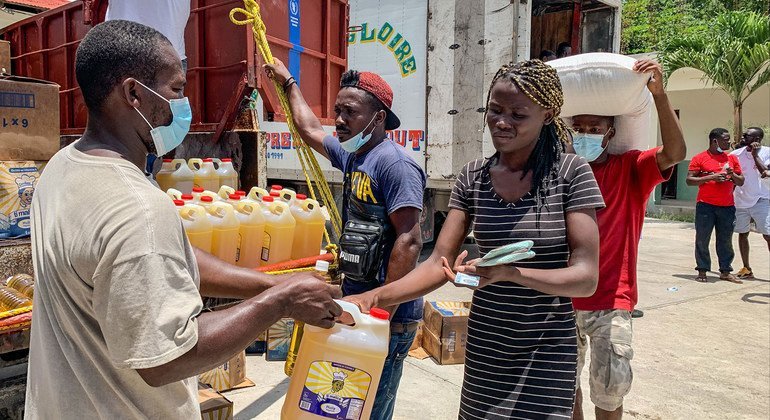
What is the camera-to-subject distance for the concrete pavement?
12.7 ft

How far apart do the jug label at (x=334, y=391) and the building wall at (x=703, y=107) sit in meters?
14.9

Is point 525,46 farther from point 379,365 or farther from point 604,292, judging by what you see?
point 379,365

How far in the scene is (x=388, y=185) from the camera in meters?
2.56

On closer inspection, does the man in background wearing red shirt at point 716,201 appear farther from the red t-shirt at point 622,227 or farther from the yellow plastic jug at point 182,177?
the yellow plastic jug at point 182,177

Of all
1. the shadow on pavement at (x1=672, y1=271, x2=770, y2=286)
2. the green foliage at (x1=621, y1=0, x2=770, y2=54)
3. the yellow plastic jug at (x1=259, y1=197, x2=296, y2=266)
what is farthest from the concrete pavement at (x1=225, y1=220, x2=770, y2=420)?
the green foliage at (x1=621, y1=0, x2=770, y2=54)

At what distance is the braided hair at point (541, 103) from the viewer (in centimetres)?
204

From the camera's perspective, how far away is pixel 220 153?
4164 mm

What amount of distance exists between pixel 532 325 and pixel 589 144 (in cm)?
124

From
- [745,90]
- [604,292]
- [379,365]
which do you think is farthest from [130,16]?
[745,90]

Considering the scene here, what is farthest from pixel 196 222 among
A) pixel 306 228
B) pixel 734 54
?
pixel 734 54

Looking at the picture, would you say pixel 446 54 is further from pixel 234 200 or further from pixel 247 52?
pixel 234 200

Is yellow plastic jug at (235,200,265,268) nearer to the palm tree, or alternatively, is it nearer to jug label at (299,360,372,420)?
jug label at (299,360,372,420)

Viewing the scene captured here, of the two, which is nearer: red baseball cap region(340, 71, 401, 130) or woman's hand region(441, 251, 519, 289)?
woman's hand region(441, 251, 519, 289)

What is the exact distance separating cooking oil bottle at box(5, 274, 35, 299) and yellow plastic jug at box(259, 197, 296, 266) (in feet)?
3.74
